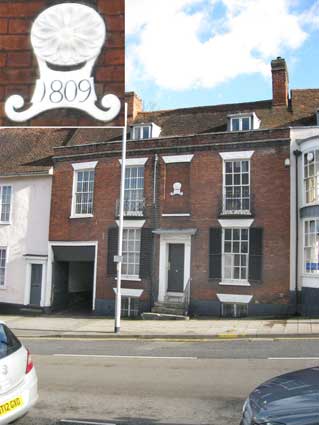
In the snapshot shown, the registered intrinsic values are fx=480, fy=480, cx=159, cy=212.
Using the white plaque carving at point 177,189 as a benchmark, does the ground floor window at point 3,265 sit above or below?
below

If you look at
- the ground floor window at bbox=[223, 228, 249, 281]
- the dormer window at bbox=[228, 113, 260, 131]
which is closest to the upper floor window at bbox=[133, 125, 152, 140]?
the dormer window at bbox=[228, 113, 260, 131]

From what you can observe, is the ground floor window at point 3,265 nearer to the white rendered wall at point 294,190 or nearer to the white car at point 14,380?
the white rendered wall at point 294,190

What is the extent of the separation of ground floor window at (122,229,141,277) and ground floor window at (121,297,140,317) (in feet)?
3.66

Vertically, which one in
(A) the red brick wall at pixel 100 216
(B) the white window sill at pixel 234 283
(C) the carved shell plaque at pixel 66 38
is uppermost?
(C) the carved shell plaque at pixel 66 38

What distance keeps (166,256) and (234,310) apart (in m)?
3.69

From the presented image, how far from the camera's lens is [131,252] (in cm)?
2148

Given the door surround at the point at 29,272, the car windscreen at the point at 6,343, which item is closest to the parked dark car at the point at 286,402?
the car windscreen at the point at 6,343

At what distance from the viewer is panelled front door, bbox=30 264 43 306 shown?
2333cm

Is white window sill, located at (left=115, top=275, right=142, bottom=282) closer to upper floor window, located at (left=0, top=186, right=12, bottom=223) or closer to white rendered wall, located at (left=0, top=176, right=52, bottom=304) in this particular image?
white rendered wall, located at (left=0, top=176, right=52, bottom=304)

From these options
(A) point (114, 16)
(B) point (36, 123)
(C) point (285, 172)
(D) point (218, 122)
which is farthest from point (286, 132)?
(B) point (36, 123)

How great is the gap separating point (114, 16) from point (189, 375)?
795cm

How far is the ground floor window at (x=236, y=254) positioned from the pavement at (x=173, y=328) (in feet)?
6.54

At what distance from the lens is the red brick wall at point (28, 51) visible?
10.8 meters

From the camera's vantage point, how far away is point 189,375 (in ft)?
29.8
